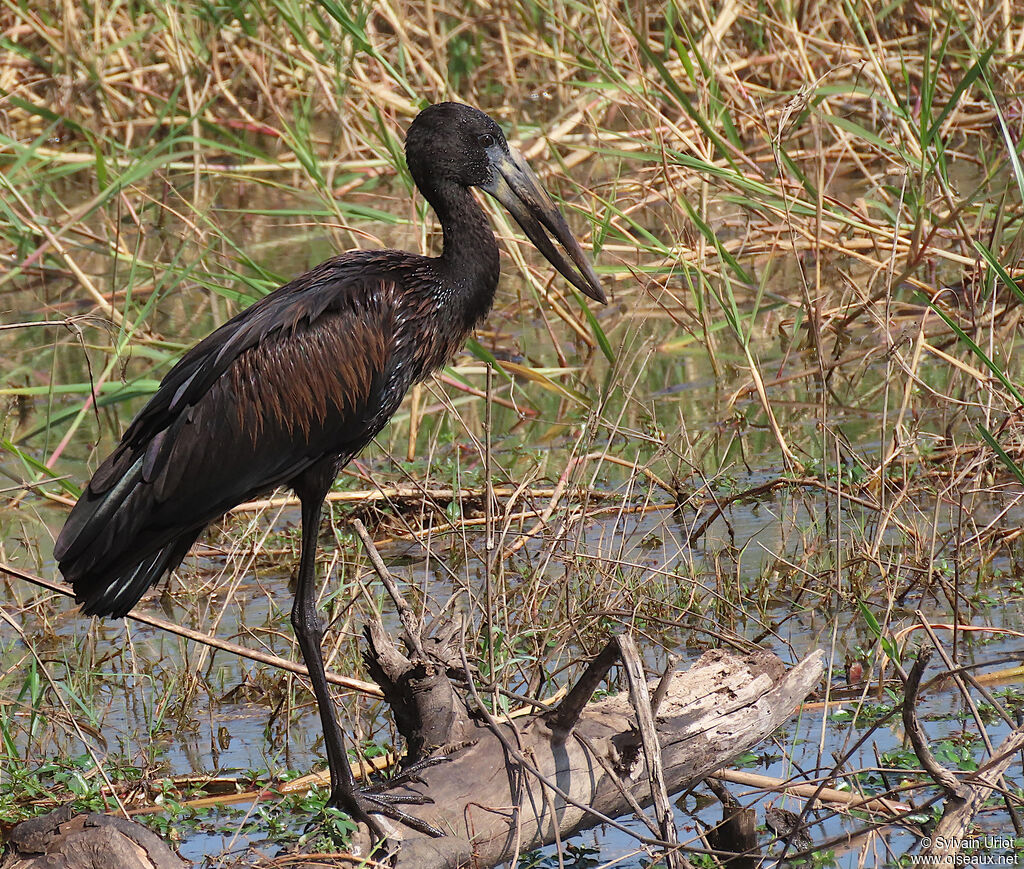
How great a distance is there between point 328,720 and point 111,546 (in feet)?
2.38

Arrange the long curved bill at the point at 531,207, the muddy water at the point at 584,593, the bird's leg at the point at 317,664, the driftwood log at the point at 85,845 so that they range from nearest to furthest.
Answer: the driftwood log at the point at 85,845, the bird's leg at the point at 317,664, the muddy water at the point at 584,593, the long curved bill at the point at 531,207

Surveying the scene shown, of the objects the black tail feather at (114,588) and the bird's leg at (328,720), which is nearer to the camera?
the bird's leg at (328,720)

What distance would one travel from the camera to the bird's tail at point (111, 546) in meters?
3.92

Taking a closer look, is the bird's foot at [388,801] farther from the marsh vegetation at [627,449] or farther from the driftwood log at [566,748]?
the marsh vegetation at [627,449]

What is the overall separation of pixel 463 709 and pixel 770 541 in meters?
1.93

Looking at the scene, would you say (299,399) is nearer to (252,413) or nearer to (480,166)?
(252,413)

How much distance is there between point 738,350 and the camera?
275 inches

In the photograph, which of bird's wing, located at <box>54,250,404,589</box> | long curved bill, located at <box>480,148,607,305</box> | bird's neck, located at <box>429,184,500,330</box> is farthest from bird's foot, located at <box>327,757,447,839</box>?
long curved bill, located at <box>480,148,607,305</box>

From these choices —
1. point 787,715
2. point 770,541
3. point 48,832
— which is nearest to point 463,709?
point 787,715

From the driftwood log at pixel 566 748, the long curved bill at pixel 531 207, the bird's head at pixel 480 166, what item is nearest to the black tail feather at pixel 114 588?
the driftwood log at pixel 566 748

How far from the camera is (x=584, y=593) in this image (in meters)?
4.48

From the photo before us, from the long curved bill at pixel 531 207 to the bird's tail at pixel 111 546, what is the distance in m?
1.46

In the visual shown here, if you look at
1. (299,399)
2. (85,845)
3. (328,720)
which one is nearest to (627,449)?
(299,399)

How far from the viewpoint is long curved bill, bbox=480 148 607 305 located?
4680mm
